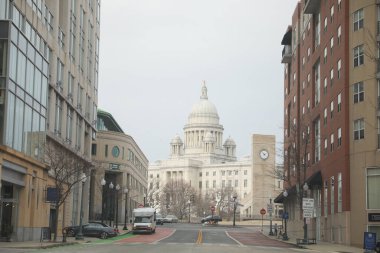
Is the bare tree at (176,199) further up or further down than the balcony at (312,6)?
further down

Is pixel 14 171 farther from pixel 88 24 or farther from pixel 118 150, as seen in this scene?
pixel 118 150

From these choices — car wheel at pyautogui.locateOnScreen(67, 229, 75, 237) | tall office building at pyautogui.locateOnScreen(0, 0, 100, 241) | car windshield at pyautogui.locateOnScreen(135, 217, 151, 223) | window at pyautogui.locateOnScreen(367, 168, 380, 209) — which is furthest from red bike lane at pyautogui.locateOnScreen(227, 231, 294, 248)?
tall office building at pyautogui.locateOnScreen(0, 0, 100, 241)

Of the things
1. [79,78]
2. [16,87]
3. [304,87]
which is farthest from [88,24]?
[16,87]

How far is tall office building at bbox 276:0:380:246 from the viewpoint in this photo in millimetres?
48188

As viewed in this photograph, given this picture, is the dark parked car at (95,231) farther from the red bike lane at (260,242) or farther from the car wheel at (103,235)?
the red bike lane at (260,242)

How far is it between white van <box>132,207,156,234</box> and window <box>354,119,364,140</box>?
93.9ft

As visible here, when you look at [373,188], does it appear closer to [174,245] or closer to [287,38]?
[174,245]

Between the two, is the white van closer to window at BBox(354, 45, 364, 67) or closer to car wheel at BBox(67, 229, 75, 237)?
car wheel at BBox(67, 229, 75, 237)

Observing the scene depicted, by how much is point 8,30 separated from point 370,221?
28289mm

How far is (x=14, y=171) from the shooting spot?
1753 inches

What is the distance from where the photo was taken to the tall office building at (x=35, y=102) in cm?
4266

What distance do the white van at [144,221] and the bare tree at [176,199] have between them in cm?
9243

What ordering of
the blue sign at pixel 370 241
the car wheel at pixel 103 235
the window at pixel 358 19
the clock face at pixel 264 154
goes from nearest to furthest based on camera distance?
the blue sign at pixel 370 241 → the window at pixel 358 19 → the car wheel at pixel 103 235 → the clock face at pixel 264 154

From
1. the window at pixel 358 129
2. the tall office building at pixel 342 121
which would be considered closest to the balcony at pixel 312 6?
the tall office building at pixel 342 121
